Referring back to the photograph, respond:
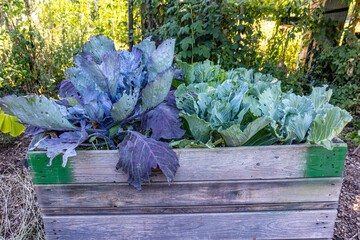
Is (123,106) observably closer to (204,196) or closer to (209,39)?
(204,196)

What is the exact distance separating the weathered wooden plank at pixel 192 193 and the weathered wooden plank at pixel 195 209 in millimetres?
27

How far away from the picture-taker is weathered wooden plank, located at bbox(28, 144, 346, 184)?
108 centimetres

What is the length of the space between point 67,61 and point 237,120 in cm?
301

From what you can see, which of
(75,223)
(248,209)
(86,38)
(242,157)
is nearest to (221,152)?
(242,157)

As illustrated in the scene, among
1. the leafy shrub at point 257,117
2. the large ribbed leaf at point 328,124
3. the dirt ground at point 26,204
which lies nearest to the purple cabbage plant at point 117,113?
the leafy shrub at point 257,117

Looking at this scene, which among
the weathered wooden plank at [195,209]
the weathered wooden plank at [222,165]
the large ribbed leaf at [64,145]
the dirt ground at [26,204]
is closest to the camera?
the large ribbed leaf at [64,145]

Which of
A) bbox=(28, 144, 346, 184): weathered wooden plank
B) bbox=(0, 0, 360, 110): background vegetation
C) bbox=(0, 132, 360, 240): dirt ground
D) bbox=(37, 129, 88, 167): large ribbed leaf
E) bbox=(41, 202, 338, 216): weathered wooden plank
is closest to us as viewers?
bbox=(37, 129, 88, 167): large ribbed leaf

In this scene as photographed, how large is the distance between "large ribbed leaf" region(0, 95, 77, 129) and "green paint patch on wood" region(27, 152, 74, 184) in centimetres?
14

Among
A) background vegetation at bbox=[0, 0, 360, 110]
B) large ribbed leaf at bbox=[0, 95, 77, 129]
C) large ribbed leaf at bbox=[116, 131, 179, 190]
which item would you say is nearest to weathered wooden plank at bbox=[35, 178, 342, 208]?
large ribbed leaf at bbox=[116, 131, 179, 190]

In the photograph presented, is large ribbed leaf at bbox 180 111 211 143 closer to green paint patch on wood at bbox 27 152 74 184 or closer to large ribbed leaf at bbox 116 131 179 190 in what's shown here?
large ribbed leaf at bbox 116 131 179 190

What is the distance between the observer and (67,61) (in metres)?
3.45

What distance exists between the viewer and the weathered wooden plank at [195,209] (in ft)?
3.89

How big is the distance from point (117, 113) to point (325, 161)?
91cm

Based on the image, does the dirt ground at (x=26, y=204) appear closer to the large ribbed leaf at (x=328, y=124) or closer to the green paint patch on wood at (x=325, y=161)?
the green paint patch on wood at (x=325, y=161)
